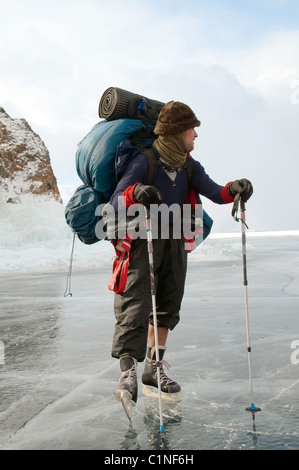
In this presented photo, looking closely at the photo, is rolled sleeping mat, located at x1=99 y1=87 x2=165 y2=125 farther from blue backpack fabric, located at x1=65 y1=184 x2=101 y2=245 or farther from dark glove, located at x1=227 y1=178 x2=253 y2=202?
dark glove, located at x1=227 y1=178 x2=253 y2=202

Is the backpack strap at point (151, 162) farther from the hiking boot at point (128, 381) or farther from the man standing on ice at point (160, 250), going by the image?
the hiking boot at point (128, 381)

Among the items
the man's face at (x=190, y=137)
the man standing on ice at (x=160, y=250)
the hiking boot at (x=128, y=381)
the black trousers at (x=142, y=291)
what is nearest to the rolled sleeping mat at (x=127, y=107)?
the man standing on ice at (x=160, y=250)

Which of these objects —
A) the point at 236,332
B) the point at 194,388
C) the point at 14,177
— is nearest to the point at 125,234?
the point at 194,388

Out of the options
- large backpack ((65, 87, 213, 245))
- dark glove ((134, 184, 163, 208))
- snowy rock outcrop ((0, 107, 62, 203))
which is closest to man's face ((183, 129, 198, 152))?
large backpack ((65, 87, 213, 245))

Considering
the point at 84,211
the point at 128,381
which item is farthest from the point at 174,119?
the point at 128,381

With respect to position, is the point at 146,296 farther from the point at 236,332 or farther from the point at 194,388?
the point at 236,332

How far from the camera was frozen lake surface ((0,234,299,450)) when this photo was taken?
266cm

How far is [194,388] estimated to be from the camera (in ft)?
11.3

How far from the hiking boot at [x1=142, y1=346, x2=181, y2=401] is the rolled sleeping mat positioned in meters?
1.57

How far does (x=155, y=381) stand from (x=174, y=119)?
1718 millimetres

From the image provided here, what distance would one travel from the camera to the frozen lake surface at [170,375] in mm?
2660

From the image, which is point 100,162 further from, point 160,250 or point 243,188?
point 243,188

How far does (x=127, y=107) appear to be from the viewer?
341 centimetres
